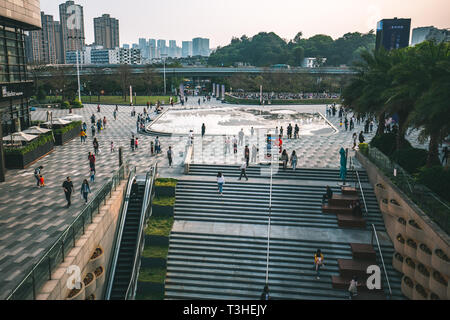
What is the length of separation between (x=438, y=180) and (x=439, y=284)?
203 inches

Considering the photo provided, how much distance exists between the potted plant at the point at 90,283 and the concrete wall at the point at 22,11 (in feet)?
60.1

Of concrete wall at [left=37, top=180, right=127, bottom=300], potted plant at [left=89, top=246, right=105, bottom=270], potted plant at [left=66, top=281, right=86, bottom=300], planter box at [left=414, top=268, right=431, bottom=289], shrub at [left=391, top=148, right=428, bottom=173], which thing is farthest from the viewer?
shrub at [left=391, top=148, right=428, bottom=173]

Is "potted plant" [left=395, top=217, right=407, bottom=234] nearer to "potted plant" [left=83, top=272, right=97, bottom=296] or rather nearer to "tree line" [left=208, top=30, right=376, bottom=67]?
"potted plant" [left=83, top=272, right=97, bottom=296]

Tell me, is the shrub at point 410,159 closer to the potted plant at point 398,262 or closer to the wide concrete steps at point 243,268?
the potted plant at point 398,262

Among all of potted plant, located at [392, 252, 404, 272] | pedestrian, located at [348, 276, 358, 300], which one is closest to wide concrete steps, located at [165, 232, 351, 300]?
pedestrian, located at [348, 276, 358, 300]

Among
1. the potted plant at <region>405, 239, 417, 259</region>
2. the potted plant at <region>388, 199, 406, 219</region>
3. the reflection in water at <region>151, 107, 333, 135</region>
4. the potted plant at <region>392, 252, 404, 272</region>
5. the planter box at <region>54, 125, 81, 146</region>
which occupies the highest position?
the reflection in water at <region>151, 107, 333, 135</region>

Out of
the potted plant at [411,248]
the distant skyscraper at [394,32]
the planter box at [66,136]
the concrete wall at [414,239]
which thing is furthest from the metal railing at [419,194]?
the distant skyscraper at [394,32]

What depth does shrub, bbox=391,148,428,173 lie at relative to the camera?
68.3 ft

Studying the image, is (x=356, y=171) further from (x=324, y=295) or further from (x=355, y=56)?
(x=355, y=56)

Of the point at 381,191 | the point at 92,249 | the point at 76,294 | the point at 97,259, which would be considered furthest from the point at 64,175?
the point at 381,191

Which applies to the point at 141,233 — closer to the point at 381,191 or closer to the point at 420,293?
the point at 420,293

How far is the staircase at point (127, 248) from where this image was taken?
1636 cm

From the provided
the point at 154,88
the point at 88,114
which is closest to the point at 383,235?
the point at 88,114

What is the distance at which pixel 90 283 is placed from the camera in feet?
44.9
